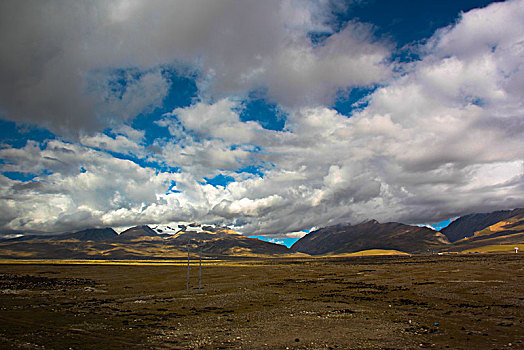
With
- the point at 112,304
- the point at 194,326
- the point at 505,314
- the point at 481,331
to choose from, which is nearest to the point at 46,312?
the point at 112,304

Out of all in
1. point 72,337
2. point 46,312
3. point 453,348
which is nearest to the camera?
point 453,348

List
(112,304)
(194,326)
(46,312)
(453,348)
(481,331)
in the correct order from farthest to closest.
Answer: (112,304), (46,312), (194,326), (481,331), (453,348)

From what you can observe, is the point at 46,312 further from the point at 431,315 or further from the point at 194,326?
the point at 431,315

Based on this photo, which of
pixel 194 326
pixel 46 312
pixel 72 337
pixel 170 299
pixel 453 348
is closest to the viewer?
pixel 453 348

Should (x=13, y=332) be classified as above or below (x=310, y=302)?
above

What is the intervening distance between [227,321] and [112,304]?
2210 cm

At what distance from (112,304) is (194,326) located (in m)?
21.7

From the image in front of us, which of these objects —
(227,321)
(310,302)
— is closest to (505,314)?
(310,302)

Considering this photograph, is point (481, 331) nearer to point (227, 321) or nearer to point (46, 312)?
point (227, 321)

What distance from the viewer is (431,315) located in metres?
35.8

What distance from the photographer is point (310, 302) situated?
48875 millimetres

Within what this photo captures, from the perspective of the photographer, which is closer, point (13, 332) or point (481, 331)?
point (13, 332)

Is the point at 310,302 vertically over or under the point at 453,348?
under

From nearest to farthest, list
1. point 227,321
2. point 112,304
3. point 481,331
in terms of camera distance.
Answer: point 481,331
point 227,321
point 112,304
